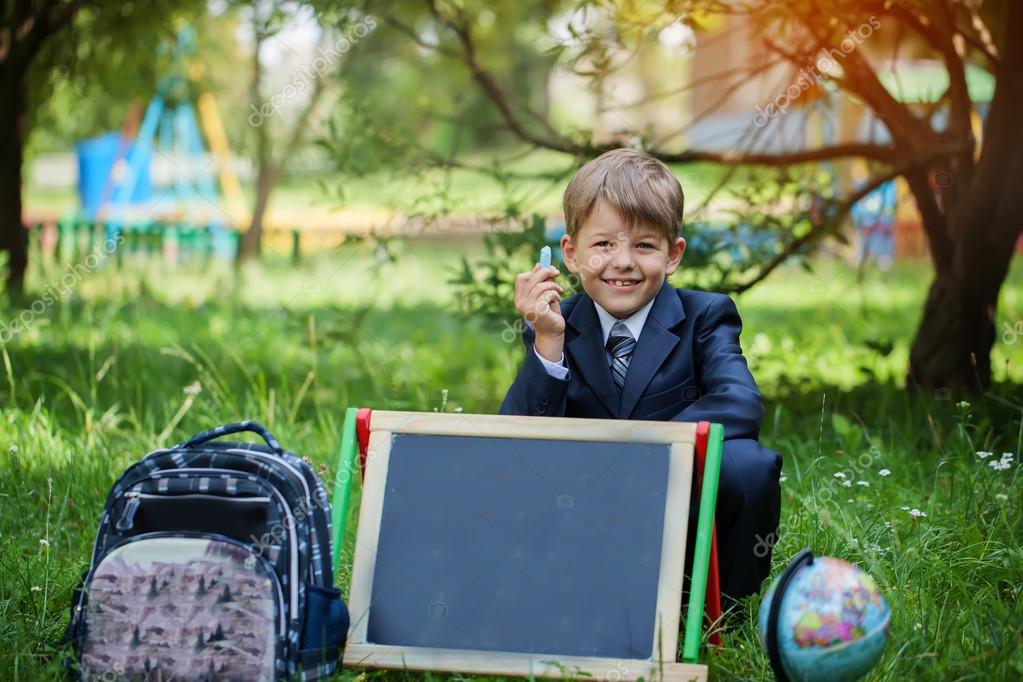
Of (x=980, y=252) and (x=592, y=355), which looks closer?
(x=592, y=355)

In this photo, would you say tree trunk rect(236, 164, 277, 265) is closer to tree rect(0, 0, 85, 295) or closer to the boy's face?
tree rect(0, 0, 85, 295)

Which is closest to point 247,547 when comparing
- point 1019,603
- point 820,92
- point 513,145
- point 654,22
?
point 1019,603

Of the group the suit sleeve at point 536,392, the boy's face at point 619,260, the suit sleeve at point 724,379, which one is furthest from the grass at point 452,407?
the boy's face at point 619,260

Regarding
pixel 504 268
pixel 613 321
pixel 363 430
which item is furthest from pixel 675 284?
pixel 363 430

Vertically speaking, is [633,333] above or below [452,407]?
above

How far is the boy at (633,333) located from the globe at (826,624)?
449 millimetres

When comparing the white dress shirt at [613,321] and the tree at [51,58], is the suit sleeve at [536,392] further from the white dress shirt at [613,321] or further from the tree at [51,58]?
the tree at [51,58]

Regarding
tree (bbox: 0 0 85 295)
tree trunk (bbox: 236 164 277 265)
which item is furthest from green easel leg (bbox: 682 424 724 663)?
tree trunk (bbox: 236 164 277 265)

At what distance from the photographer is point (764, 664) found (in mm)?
2746

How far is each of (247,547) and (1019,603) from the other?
6.05 ft

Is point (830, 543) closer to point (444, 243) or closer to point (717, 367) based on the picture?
point (717, 367)

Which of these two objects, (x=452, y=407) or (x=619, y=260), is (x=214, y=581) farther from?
(x=452, y=407)

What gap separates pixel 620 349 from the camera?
3152 millimetres

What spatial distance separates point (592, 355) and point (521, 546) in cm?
58
